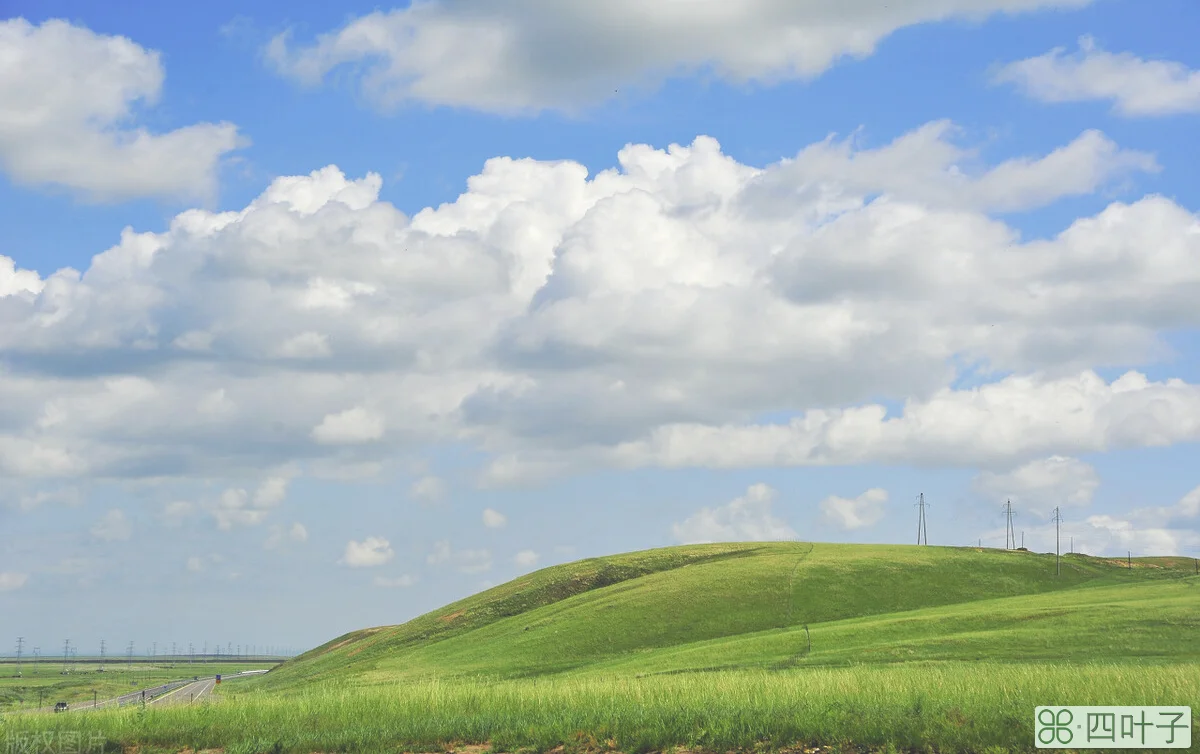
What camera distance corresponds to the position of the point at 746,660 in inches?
2149

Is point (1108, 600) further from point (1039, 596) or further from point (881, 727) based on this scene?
point (881, 727)

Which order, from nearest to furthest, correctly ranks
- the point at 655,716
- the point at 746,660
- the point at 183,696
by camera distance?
the point at 655,716 → the point at 746,660 → the point at 183,696

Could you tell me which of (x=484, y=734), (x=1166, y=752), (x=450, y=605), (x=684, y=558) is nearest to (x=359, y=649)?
(x=450, y=605)

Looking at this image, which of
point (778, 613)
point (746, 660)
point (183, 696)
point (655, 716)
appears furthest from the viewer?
point (183, 696)

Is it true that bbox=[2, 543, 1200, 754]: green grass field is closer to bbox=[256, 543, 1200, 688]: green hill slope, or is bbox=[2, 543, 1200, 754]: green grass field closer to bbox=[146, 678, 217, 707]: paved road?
bbox=[256, 543, 1200, 688]: green hill slope

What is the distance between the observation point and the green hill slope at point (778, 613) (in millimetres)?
55688

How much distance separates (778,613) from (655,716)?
57.9m

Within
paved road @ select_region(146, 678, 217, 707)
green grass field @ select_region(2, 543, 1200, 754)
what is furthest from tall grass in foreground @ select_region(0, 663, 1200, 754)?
paved road @ select_region(146, 678, 217, 707)

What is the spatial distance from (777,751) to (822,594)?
6693 centimetres

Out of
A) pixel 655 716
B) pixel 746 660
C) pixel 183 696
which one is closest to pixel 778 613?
pixel 746 660

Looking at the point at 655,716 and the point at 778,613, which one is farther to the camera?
the point at 778,613

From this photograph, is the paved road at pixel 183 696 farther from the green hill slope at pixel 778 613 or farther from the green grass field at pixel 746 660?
the green hill slope at pixel 778 613

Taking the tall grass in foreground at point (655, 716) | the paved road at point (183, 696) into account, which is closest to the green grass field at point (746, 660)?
the tall grass in foreground at point (655, 716)

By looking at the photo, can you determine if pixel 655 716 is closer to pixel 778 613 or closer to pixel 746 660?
pixel 746 660
